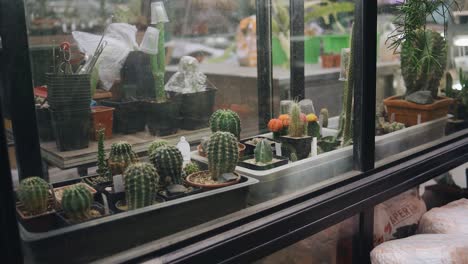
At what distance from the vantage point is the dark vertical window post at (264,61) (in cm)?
229

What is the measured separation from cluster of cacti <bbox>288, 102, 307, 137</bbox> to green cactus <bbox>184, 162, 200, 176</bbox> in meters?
0.49

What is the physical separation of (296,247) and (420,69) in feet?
4.21

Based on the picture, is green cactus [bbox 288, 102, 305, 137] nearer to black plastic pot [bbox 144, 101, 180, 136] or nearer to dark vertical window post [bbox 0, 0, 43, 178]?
black plastic pot [bbox 144, 101, 180, 136]

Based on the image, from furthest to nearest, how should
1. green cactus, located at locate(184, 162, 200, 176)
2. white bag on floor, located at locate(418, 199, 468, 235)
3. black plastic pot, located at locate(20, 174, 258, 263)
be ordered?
1. white bag on floor, located at locate(418, 199, 468, 235)
2. green cactus, located at locate(184, 162, 200, 176)
3. black plastic pot, located at locate(20, 174, 258, 263)

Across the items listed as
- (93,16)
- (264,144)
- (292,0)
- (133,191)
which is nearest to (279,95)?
(292,0)

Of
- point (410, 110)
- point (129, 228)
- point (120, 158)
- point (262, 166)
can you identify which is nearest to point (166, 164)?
point (120, 158)

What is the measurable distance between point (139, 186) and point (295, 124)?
86cm

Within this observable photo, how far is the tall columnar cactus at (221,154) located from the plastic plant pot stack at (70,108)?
416 millimetres

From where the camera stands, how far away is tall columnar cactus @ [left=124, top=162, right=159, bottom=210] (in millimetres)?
1277

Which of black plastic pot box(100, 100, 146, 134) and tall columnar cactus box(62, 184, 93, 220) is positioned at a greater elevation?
black plastic pot box(100, 100, 146, 134)

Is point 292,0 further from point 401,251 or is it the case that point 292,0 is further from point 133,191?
point 133,191

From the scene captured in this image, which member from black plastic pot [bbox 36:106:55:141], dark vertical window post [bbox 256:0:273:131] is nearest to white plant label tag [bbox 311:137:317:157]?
dark vertical window post [bbox 256:0:273:131]

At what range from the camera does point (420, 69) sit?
241 centimetres

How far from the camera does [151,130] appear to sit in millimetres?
1748
